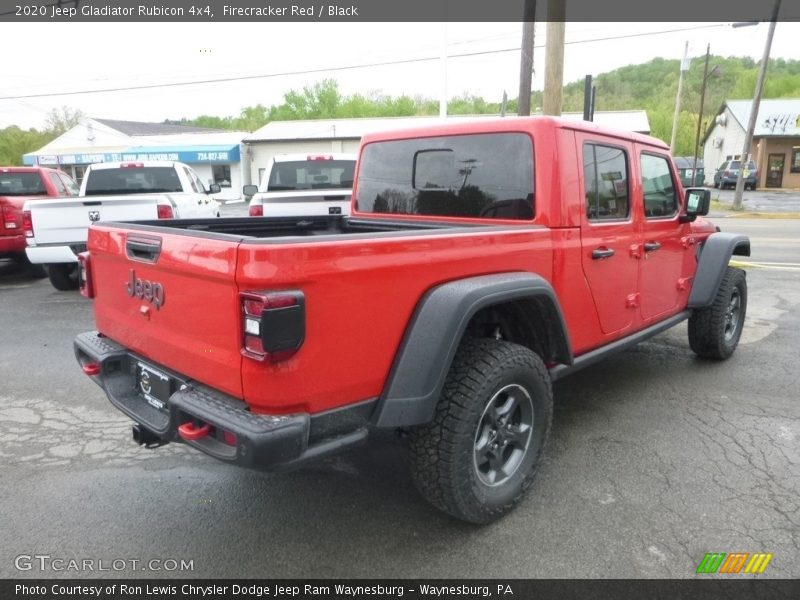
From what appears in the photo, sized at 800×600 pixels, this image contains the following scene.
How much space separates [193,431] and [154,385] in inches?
21.5

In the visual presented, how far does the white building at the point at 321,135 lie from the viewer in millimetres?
36406

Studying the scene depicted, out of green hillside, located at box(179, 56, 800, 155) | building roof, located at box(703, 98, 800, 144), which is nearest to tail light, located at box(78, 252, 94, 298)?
building roof, located at box(703, 98, 800, 144)

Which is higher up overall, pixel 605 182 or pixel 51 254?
pixel 605 182

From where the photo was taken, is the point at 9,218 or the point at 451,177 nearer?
the point at 451,177

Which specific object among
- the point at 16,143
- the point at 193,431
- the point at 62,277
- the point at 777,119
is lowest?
the point at 62,277

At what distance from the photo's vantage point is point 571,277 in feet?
10.5

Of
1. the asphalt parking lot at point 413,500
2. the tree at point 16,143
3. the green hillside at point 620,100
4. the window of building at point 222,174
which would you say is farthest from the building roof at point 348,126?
the asphalt parking lot at point 413,500

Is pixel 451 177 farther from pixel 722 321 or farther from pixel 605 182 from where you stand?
pixel 722 321

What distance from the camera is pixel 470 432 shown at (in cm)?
256

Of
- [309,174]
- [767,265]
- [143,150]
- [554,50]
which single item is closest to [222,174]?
[143,150]

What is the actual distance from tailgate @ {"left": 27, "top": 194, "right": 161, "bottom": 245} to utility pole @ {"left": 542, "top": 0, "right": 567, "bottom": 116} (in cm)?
573

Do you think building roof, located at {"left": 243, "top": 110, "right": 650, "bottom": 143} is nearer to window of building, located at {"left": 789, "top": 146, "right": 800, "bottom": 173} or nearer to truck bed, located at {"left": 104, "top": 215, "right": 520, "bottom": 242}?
window of building, located at {"left": 789, "top": 146, "right": 800, "bottom": 173}

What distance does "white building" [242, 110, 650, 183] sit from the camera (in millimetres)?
36406

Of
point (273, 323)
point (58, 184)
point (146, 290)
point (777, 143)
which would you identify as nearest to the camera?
point (273, 323)
